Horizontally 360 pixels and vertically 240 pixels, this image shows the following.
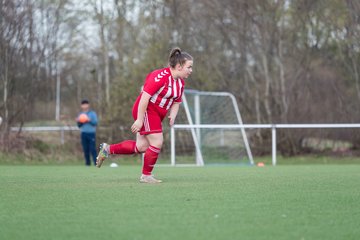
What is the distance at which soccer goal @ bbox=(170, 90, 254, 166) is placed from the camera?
68.8 feet

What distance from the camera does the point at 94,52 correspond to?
123 ft

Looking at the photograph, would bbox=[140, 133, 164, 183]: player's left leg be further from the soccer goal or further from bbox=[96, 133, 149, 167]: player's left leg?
Result: the soccer goal

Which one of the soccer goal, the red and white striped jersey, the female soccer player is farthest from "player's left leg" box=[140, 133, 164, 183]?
the soccer goal

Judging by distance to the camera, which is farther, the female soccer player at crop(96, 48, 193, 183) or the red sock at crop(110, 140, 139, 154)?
the red sock at crop(110, 140, 139, 154)

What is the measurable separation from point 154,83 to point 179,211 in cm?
356

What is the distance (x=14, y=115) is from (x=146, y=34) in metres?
6.75

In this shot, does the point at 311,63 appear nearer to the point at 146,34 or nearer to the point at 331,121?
the point at 331,121

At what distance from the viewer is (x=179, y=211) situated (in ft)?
21.5

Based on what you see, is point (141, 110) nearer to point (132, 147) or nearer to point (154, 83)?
point (154, 83)

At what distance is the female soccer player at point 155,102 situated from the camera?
991 centimetres

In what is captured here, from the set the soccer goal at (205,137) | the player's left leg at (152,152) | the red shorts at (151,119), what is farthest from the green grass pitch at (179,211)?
the soccer goal at (205,137)

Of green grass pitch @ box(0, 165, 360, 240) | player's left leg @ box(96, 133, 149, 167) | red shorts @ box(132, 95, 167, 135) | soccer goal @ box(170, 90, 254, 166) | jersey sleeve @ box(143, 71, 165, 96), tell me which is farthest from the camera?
soccer goal @ box(170, 90, 254, 166)

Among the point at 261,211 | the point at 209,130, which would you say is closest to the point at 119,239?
the point at 261,211

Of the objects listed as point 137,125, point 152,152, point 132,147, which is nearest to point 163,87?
point 137,125
